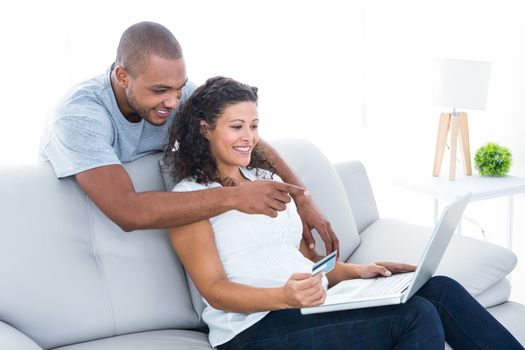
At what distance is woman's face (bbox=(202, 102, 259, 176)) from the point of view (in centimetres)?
178

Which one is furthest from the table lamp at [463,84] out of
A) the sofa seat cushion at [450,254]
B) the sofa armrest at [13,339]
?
the sofa armrest at [13,339]

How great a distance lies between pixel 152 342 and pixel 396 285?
639 millimetres

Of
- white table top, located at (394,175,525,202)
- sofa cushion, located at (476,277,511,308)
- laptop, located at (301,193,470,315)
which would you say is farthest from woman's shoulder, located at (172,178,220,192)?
white table top, located at (394,175,525,202)

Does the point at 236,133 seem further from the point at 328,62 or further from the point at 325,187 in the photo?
the point at 328,62

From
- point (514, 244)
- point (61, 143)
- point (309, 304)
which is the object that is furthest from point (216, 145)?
point (514, 244)

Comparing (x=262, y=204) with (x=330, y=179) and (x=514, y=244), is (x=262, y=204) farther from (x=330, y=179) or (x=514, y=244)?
A: (x=514, y=244)

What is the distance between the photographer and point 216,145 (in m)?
1.81

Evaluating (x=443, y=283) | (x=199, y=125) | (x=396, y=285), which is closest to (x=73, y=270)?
(x=199, y=125)

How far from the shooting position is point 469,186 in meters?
2.70

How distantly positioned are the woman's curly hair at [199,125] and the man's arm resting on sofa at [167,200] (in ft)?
0.50

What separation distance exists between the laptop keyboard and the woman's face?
472 mm

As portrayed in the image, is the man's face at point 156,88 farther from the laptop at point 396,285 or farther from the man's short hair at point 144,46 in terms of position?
the laptop at point 396,285

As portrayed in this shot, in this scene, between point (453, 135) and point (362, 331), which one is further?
point (453, 135)

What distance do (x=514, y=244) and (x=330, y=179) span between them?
145 cm
